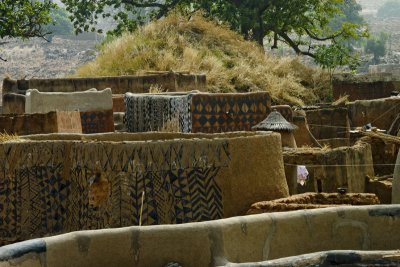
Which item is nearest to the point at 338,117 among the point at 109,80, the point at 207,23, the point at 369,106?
the point at 369,106

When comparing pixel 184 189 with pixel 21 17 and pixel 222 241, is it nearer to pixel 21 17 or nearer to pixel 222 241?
pixel 222 241

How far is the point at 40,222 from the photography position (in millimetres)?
9242

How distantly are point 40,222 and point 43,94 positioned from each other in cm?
695

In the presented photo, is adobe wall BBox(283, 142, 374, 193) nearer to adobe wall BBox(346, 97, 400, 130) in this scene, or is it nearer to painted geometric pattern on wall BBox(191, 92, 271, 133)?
painted geometric pattern on wall BBox(191, 92, 271, 133)

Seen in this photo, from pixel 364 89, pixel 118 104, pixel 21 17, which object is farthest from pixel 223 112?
pixel 21 17

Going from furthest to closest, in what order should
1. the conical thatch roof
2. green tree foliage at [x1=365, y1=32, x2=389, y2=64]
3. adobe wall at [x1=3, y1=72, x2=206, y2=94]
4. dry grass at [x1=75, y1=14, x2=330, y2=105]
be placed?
green tree foliage at [x1=365, y1=32, x2=389, y2=64] → dry grass at [x1=75, y1=14, x2=330, y2=105] → adobe wall at [x1=3, y1=72, x2=206, y2=94] → the conical thatch roof

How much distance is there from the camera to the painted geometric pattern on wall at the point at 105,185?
866cm

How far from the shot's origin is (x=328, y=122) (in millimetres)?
22625

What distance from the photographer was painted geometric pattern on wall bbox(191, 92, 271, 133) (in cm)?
1466

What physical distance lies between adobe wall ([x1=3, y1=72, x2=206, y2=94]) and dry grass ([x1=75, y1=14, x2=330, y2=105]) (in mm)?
2994

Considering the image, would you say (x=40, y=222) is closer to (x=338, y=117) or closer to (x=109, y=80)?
(x=109, y=80)

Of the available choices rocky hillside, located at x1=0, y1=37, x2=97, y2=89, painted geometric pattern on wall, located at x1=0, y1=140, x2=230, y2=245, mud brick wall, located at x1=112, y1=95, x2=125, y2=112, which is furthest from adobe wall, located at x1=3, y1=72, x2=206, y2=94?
rocky hillside, located at x1=0, y1=37, x2=97, y2=89

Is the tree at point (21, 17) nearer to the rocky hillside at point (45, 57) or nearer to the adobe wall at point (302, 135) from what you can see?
the adobe wall at point (302, 135)

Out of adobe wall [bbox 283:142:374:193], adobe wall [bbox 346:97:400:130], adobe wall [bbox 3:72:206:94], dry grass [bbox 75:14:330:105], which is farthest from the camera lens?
dry grass [bbox 75:14:330:105]
